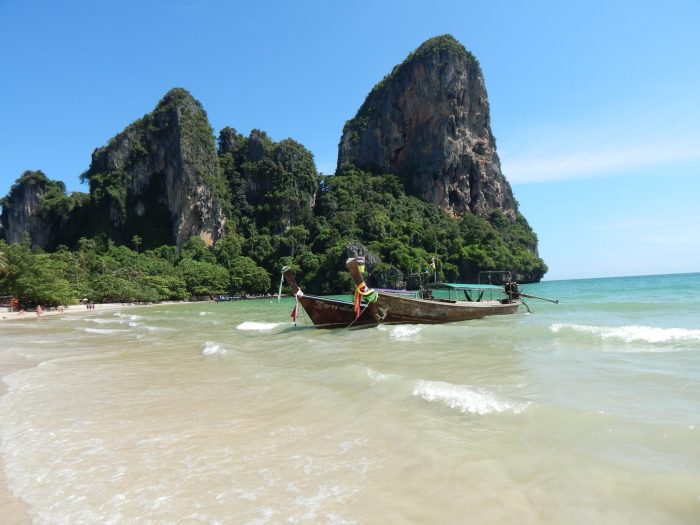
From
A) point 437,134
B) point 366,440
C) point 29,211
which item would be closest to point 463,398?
point 366,440

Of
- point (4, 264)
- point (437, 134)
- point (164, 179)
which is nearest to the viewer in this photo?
point (4, 264)

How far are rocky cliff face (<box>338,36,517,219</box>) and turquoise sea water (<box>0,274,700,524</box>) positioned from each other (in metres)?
89.5

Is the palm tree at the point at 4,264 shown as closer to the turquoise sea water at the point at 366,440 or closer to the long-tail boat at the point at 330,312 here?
the long-tail boat at the point at 330,312

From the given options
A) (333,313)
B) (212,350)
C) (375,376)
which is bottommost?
(212,350)

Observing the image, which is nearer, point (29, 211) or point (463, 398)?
point (463, 398)

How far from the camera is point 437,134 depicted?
94.3 metres

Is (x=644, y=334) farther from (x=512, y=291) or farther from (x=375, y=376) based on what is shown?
(x=512, y=291)

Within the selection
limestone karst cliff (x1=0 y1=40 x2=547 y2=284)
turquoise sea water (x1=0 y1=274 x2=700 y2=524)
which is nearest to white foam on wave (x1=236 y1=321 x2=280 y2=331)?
turquoise sea water (x1=0 y1=274 x2=700 y2=524)

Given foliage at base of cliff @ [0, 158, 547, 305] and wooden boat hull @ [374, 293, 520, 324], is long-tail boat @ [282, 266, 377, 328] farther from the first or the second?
foliage at base of cliff @ [0, 158, 547, 305]

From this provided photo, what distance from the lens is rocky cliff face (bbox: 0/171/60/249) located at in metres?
87.9

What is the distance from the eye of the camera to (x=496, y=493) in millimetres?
3396

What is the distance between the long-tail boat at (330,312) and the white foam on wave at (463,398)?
10.3 meters

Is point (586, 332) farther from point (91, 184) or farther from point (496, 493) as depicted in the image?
point (91, 184)

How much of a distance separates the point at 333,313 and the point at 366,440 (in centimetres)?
1269
